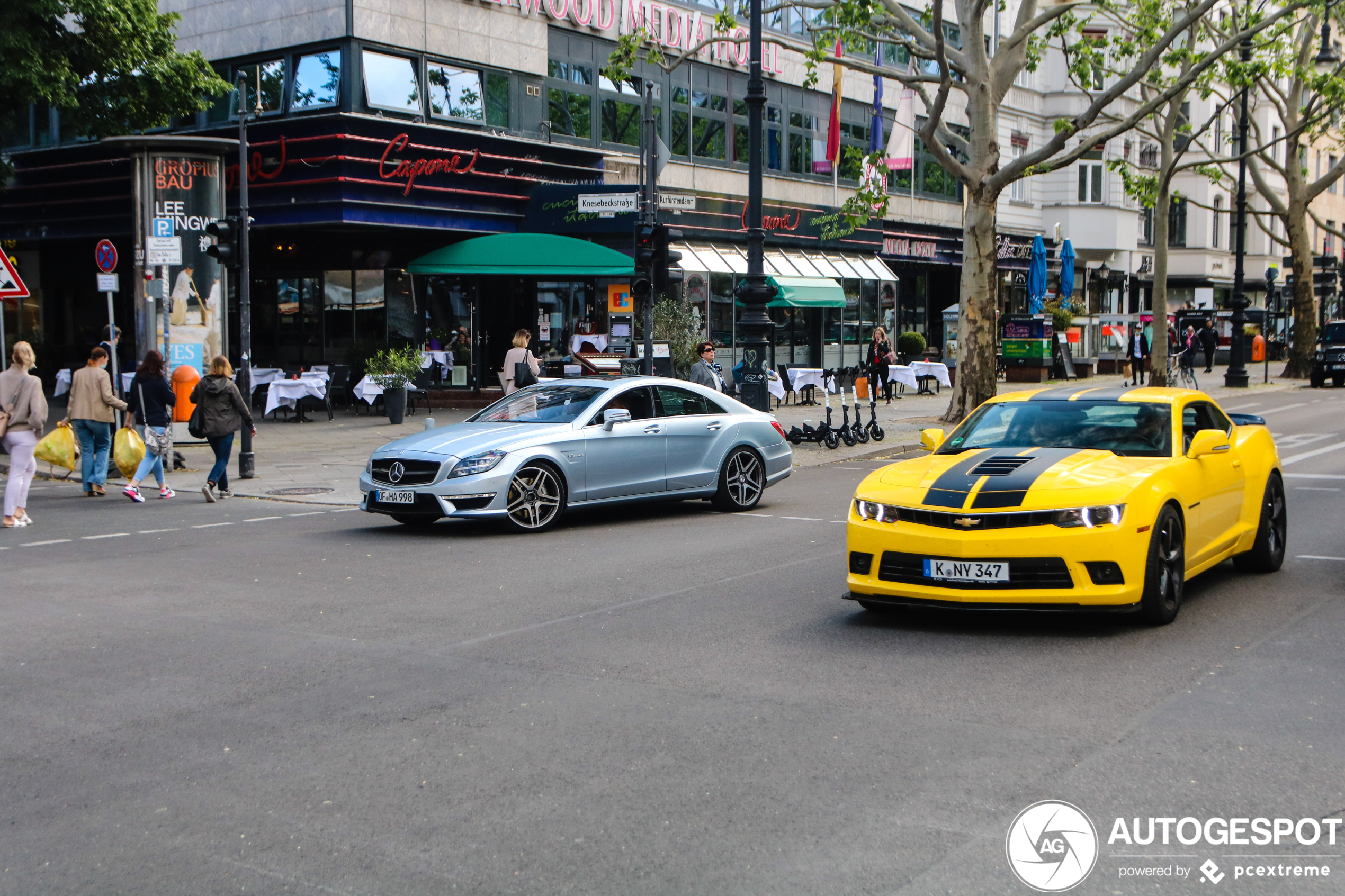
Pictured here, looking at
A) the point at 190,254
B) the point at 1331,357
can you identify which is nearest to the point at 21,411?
the point at 190,254

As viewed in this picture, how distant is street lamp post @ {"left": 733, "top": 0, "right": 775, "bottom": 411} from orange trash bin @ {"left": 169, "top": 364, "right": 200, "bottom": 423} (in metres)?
7.81

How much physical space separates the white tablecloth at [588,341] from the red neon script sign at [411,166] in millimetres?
4417

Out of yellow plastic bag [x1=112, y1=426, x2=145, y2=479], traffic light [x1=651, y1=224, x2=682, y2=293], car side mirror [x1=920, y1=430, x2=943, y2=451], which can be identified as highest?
traffic light [x1=651, y1=224, x2=682, y2=293]

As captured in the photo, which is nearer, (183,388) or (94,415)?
(94,415)

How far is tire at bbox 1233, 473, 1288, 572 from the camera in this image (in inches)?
378

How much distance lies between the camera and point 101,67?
76.0ft

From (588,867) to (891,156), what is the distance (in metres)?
34.0

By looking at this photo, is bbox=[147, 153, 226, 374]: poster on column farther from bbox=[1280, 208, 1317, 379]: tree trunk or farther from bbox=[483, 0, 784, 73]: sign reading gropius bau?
bbox=[1280, 208, 1317, 379]: tree trunk

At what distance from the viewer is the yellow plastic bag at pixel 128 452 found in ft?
50.3

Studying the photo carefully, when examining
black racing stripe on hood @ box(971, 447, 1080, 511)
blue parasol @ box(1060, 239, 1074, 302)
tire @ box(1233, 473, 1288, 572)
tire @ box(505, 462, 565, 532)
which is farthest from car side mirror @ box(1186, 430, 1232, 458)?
blue parasol @ box(1060, 239, 1074, 302)

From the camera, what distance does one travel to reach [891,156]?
3656cm

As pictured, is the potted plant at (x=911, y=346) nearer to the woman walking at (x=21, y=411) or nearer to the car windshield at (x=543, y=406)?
the car windshield at (x=543, y=406)

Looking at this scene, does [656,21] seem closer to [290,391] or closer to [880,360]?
[880,360]

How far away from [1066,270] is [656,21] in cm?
2009
